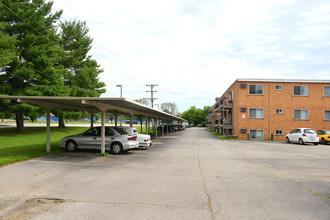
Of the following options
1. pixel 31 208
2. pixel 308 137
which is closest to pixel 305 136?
pixel 308 137

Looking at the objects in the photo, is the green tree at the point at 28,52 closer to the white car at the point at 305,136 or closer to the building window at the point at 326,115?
the white car at the point at 305,136

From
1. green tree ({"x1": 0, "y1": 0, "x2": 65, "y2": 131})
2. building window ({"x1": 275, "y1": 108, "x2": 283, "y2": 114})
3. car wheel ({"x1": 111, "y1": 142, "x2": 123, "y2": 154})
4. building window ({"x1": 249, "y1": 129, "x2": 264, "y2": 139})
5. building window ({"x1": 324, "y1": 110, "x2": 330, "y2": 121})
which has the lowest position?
building window ({"x1": 249, "y1": 129, "x2": 264, "y2": 139})

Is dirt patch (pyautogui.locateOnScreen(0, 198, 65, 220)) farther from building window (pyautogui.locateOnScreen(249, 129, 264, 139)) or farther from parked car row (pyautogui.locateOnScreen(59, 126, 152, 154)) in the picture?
building window (pyautogui.locateOnScreen(249, 129, 264, 139))

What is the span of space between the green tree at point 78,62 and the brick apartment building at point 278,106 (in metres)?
22.2

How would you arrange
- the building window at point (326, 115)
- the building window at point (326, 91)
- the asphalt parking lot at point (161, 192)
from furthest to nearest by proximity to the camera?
the building window at point (326, 91)
the building window at point (326, 115)
the asphalt parking lot at point (161, 192)

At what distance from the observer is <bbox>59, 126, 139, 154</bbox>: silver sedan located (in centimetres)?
1315

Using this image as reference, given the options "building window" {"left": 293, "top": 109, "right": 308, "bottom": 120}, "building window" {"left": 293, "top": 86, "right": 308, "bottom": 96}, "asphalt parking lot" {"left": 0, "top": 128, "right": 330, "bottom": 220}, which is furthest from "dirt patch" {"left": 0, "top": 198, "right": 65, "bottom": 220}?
"building window" {"left": 293, "top": 86, "right": 308, "bottom": 96}

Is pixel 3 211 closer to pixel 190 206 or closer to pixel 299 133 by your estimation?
pixel 190 206

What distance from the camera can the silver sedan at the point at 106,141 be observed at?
1315cm

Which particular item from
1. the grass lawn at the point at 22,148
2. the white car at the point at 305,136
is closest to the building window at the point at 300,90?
the white car at the point at 305,136

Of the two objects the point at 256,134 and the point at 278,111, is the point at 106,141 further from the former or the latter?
the point at 278,111

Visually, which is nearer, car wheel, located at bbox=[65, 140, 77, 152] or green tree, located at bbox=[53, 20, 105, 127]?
car wheel, located at bbox=[65, 140, 77, 152]

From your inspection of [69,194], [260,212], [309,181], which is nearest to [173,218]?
[260,212]

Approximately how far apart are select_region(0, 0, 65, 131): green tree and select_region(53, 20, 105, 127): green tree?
6.67 m
